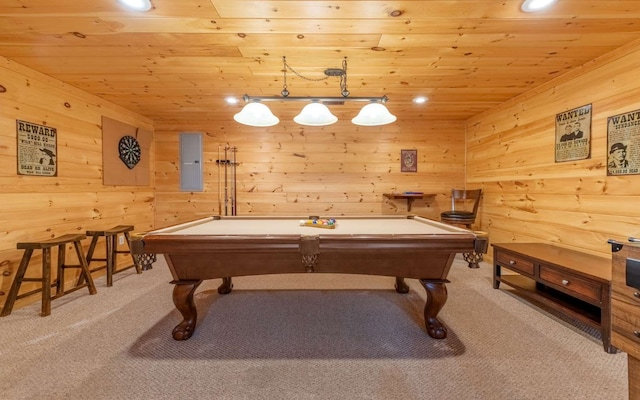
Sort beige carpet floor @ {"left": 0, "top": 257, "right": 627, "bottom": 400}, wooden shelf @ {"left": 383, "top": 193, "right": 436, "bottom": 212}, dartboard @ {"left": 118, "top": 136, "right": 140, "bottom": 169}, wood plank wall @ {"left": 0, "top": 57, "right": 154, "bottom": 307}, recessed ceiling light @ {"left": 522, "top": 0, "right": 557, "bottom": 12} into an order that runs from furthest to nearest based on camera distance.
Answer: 1. wooden shelf @ {"left": 383, "top": 193, "right": 436, "bottom": 212}
2. dartboard @ {"left": 118, "top": 136, "right": 140, "bottom": 169}
3. wood plank wall @ {"left": 0, "top": 57, "right": 154, "bottom": 307}
4. recessed ceiling light @ {"left": 522, "top": 0, "right": 557, "bottom": 12}
5. beige carpet floor @ {"left": 0, "top": 257, "right": 627, "bottom": 400}

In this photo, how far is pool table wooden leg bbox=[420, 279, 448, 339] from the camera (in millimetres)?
1966

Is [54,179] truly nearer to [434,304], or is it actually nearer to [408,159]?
[434,304]

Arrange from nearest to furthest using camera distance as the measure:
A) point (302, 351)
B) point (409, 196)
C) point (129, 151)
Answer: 1. point (302, 351)
2. point (129, 151)
3. point (409, 196)

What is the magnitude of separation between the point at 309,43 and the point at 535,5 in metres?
1.50

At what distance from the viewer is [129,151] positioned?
3.99 metres

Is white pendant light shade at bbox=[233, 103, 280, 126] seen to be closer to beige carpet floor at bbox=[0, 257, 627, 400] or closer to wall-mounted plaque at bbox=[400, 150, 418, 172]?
beige carpet floor at bbox=[0, 257, 627, 400]

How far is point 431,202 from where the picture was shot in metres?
4.69

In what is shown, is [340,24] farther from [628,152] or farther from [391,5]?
[628,152]

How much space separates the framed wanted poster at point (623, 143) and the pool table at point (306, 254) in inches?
61.5

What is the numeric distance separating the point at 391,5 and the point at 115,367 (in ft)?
9.24

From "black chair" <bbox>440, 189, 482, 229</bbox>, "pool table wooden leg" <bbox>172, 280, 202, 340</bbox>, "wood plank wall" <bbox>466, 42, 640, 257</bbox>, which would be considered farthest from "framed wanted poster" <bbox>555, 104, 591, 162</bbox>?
"pool table wooden leg" <bbox>172, 280, 202, 340</bbox>

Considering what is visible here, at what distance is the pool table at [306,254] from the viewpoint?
1743 millimetres

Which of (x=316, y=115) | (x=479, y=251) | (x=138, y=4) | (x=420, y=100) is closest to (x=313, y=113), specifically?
(x=316, y=115)

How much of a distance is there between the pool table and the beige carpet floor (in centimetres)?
29
